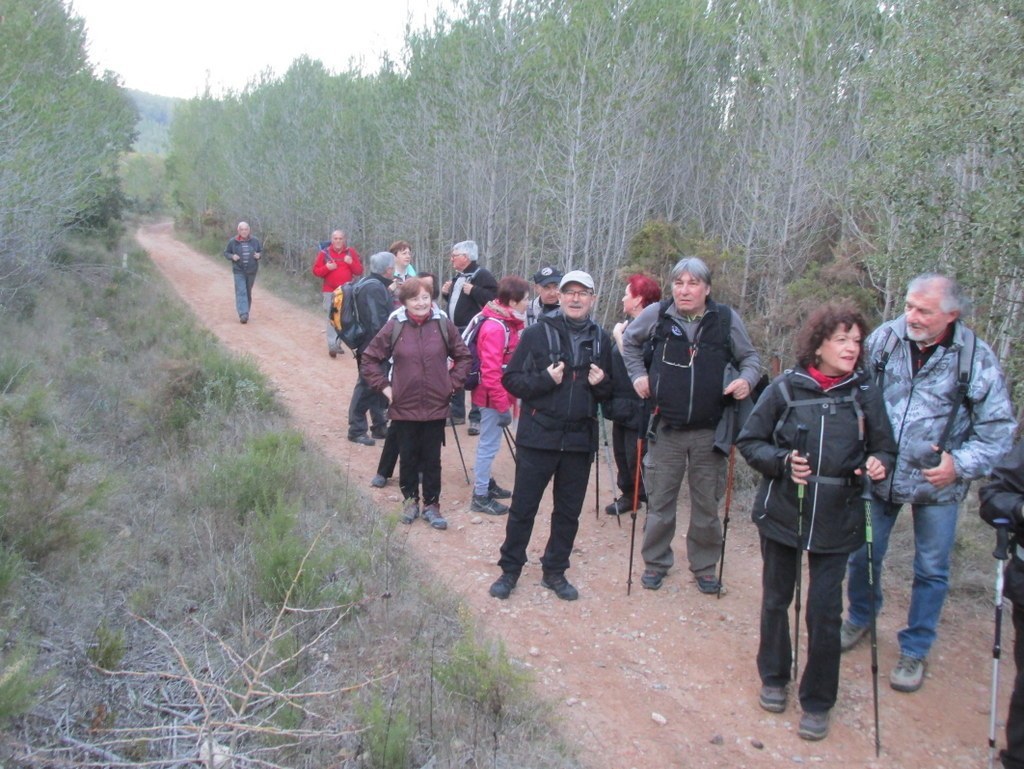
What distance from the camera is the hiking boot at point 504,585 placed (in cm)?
503

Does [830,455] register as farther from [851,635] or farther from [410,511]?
[410,511]

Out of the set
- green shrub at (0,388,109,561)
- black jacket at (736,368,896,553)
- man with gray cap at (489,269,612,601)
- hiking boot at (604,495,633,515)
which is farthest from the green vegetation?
green shrub at (0,388,109,561)

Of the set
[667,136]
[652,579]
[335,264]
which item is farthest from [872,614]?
[667,136]

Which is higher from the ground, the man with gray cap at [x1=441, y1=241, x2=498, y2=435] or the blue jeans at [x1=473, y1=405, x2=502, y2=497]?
the man with gray cap at [x1=441, y1=241, x2=498, y2=435]

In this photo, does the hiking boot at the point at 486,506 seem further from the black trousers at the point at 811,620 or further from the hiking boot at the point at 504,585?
the black trousers at the point at 811,620

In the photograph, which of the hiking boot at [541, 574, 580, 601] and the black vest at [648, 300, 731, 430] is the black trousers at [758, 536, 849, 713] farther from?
the hiking boot at [541, 574, 580, 601]

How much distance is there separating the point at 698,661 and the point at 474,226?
16.9m

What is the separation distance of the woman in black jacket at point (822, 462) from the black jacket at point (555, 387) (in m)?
1.28

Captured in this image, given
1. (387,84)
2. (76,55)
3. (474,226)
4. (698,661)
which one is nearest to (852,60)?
(474,226)

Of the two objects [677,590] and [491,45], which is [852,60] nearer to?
[491,45]

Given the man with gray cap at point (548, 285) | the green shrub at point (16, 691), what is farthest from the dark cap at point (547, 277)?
the green shrub at point (16, 691)

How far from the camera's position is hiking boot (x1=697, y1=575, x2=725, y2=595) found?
5164 millimetres

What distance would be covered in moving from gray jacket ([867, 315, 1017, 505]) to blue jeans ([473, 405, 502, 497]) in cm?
325

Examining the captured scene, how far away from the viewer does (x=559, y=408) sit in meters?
4.85
